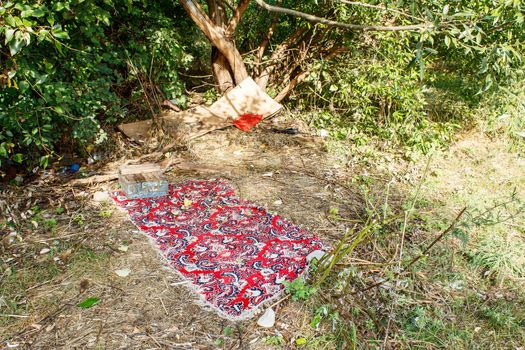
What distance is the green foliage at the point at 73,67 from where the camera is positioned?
2.68m

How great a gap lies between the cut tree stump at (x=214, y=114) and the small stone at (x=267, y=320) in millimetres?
2513

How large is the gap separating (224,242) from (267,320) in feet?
2.50

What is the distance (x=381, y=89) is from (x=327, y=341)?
9.22 feet

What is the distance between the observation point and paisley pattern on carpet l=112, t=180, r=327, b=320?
2.35m

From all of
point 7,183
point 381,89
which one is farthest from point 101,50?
point 381,89

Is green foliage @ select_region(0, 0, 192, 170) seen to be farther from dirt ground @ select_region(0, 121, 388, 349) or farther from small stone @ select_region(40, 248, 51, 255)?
small stone @ select_region(40, 248, 51, 255)

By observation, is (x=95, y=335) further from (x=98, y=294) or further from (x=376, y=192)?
(x=376, y=192)

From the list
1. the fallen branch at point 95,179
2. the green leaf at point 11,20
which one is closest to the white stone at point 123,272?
the fallen branch at point 95,179

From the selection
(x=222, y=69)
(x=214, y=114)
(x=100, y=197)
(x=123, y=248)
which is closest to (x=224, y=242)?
(x=123, y=248)

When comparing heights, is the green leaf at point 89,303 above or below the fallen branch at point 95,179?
below

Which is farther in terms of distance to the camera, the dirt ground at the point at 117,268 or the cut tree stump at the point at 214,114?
the cut tree stump at the point at 214,114

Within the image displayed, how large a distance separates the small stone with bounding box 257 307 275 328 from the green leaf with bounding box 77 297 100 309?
2.86ft

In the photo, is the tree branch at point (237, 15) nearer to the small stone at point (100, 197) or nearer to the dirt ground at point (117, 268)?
the dirt ground at point (117, 268)

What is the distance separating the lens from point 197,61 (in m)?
Result: 6.05
